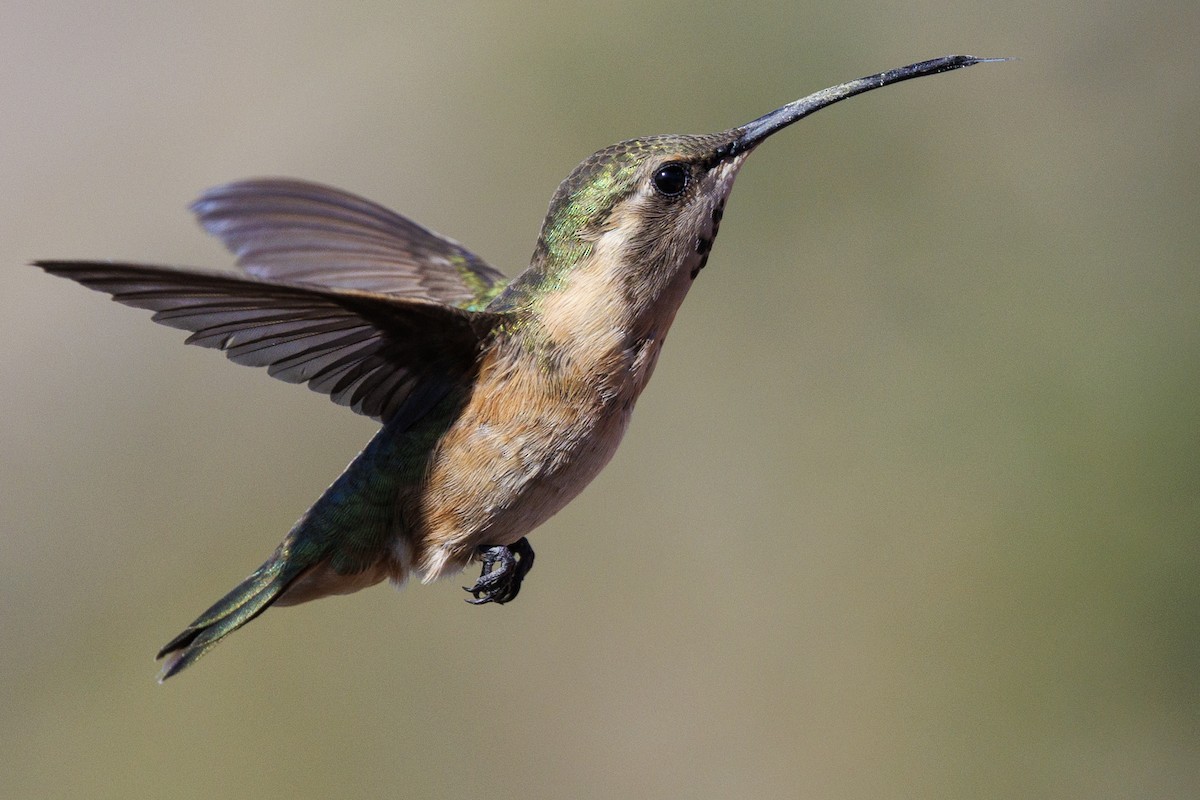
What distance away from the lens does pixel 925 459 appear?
3.74 metres

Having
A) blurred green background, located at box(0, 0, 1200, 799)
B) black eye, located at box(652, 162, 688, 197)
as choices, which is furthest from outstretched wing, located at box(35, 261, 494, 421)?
blurred green background, located at box(0, 0, 1200, 799)

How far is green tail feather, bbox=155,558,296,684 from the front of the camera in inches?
60.7

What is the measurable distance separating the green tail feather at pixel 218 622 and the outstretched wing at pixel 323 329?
30 centimetres

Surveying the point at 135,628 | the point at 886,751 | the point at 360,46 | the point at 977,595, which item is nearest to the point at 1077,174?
the point at 977,595

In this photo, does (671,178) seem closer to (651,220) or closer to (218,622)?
(651,220)

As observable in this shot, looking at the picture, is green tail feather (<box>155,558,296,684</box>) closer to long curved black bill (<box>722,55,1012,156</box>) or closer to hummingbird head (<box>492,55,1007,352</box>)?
hummingbird head (<box>492,55,1007,352</box>)

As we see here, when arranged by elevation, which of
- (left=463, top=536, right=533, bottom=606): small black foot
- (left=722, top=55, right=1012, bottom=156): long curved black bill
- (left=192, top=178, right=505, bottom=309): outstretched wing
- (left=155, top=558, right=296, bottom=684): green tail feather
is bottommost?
(left=463, top=536, right=533, bottom=606): small black foot

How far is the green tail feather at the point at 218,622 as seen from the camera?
1543mm

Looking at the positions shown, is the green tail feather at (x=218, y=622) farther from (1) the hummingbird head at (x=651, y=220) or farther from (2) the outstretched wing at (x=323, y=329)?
(1) the hummingbird head at (x=651, y=220)

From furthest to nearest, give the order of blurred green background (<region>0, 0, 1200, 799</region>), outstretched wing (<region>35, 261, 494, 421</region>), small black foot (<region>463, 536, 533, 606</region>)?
1. blurred green background (<region>0, 0, 1200, 799</region>)
2. small black foot (<region>463, 536, 533, 606</region>)
3. outstretched wing (<region>35, 261, 494, 421</region>)

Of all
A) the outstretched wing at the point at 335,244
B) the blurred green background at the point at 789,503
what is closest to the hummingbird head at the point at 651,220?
the outstretched wing at the point at 335,244

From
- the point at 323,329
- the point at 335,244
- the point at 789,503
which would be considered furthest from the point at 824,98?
the point at 789,503

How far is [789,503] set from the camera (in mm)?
3873

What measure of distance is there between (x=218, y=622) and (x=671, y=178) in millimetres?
804
